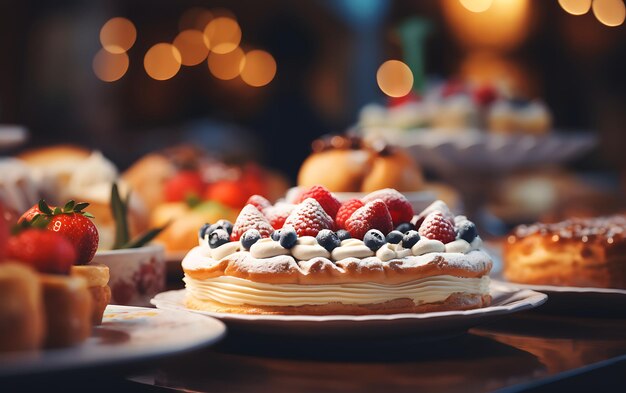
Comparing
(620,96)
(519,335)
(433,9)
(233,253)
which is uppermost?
(433,9)

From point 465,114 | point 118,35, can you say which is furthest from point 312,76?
point 465,114

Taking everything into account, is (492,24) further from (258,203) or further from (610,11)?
(258,203)

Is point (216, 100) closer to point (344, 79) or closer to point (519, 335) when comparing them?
point (344, 79)

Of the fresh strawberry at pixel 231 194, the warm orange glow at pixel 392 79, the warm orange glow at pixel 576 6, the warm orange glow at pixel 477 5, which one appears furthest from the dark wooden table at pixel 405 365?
the warm orange glow at pixel 392 79

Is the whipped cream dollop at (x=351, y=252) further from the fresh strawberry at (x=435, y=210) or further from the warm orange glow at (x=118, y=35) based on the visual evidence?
the warm orange glow at (x=118, y=35)

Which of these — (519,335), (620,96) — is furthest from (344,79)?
(519,335)
